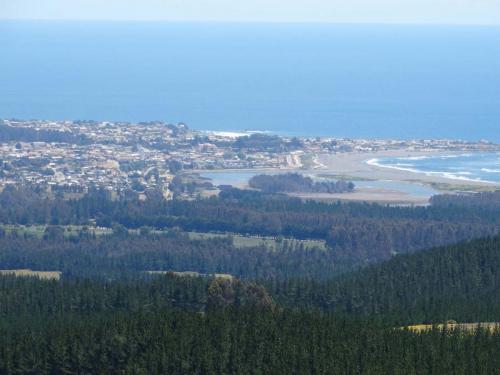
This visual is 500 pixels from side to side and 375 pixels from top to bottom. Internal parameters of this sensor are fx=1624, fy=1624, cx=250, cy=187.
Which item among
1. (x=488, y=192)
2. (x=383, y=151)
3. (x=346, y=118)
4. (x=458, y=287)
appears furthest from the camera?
(x=346, y=118)

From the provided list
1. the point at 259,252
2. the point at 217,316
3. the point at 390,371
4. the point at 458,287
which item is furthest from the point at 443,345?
the point at 259,252

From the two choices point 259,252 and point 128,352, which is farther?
point 259,252

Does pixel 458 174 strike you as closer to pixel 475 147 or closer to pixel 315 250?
pixel 475 147

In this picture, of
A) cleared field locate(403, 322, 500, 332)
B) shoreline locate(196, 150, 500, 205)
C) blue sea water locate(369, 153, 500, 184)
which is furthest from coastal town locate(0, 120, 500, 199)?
cleared field locate(403, 322, 500, 332)

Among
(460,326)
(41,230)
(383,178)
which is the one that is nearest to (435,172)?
(383,178)

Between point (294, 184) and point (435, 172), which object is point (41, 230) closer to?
point (294, 184)
